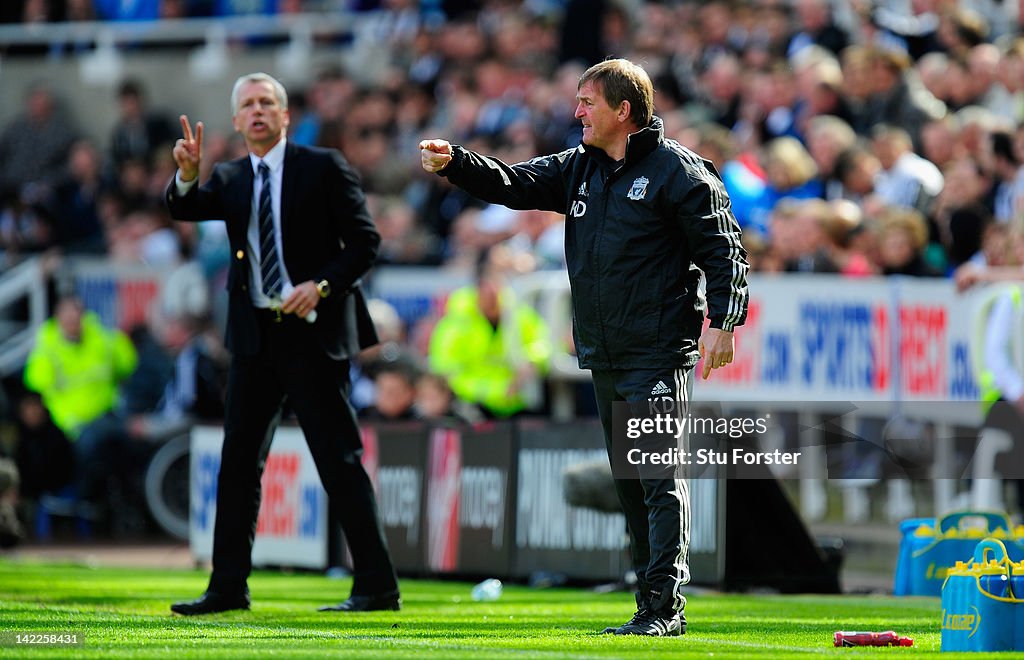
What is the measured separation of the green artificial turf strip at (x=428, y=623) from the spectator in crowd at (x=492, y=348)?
3167mm

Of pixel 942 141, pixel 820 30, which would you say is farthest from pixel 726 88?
pixel 942 141

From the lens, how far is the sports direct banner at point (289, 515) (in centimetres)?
1459

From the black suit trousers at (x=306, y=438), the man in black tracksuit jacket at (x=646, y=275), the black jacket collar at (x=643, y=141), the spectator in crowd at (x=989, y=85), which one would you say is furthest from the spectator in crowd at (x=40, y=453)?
the black jacket collar at (x=643, y=141)

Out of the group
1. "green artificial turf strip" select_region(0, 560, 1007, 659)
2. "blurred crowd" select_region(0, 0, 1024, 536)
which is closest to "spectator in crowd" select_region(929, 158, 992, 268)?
"blurred crowd" select_region(0, 0, 1024, 536)

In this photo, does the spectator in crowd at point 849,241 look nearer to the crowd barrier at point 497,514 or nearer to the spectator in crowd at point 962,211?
the spectator in crowd at point 962,211

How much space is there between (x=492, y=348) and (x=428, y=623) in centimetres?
667

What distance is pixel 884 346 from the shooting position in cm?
1427

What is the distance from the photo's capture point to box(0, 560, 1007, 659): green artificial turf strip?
24.8ft

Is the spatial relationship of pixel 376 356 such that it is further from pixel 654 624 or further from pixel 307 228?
pixel 654 624

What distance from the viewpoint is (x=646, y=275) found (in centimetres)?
828

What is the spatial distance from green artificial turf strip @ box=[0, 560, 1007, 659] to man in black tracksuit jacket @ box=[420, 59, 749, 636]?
1.65ft

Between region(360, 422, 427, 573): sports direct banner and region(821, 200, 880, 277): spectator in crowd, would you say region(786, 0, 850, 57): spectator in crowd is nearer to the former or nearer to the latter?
region(821, 200, 880, 277): spectator in crowd

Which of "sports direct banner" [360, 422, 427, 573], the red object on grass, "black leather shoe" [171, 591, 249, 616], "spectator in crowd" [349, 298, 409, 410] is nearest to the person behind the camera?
the red object on grass

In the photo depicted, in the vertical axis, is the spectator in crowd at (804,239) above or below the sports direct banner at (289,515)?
above
